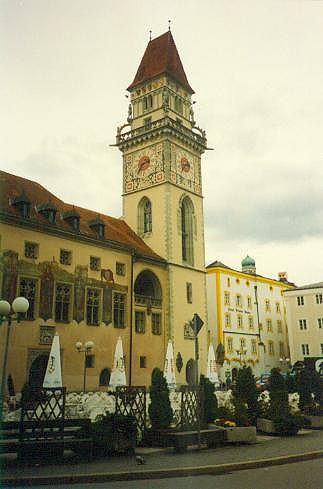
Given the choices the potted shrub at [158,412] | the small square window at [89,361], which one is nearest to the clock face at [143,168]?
the small square window at [89,361]

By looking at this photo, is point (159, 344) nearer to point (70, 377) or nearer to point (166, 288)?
point (166, 288)

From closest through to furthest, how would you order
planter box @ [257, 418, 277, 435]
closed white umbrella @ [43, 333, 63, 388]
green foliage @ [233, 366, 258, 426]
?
1. planter box @ [257, 418, 277, 435]
2. green foliage @ [233, 366, 258, 426]
3. closed white umbrella @ [43, 333, 63, 388]

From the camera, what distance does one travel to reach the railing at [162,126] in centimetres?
4328

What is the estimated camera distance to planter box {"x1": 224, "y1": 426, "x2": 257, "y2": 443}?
14297 mm

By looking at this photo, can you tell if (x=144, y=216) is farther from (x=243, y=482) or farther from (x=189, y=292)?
(x=243, y=482)

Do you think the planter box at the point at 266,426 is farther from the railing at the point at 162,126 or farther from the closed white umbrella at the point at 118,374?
the railing at the point at 162,126

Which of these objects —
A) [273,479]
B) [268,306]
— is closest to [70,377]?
[273,479]

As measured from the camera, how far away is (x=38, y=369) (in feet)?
95.3

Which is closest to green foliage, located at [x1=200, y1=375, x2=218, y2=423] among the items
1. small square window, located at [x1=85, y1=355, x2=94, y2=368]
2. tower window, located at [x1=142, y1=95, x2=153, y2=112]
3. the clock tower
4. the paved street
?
the paved street

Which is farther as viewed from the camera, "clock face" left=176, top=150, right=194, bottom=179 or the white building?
the white building

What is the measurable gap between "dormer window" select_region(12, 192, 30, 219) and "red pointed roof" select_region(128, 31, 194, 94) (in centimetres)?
2246

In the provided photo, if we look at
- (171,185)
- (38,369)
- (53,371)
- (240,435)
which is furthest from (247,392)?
(171,185)

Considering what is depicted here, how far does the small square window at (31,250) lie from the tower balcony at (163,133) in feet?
60.3

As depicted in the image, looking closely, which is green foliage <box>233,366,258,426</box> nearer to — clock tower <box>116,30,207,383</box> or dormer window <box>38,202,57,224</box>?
dormer window <box>38,202,57,224</box>
